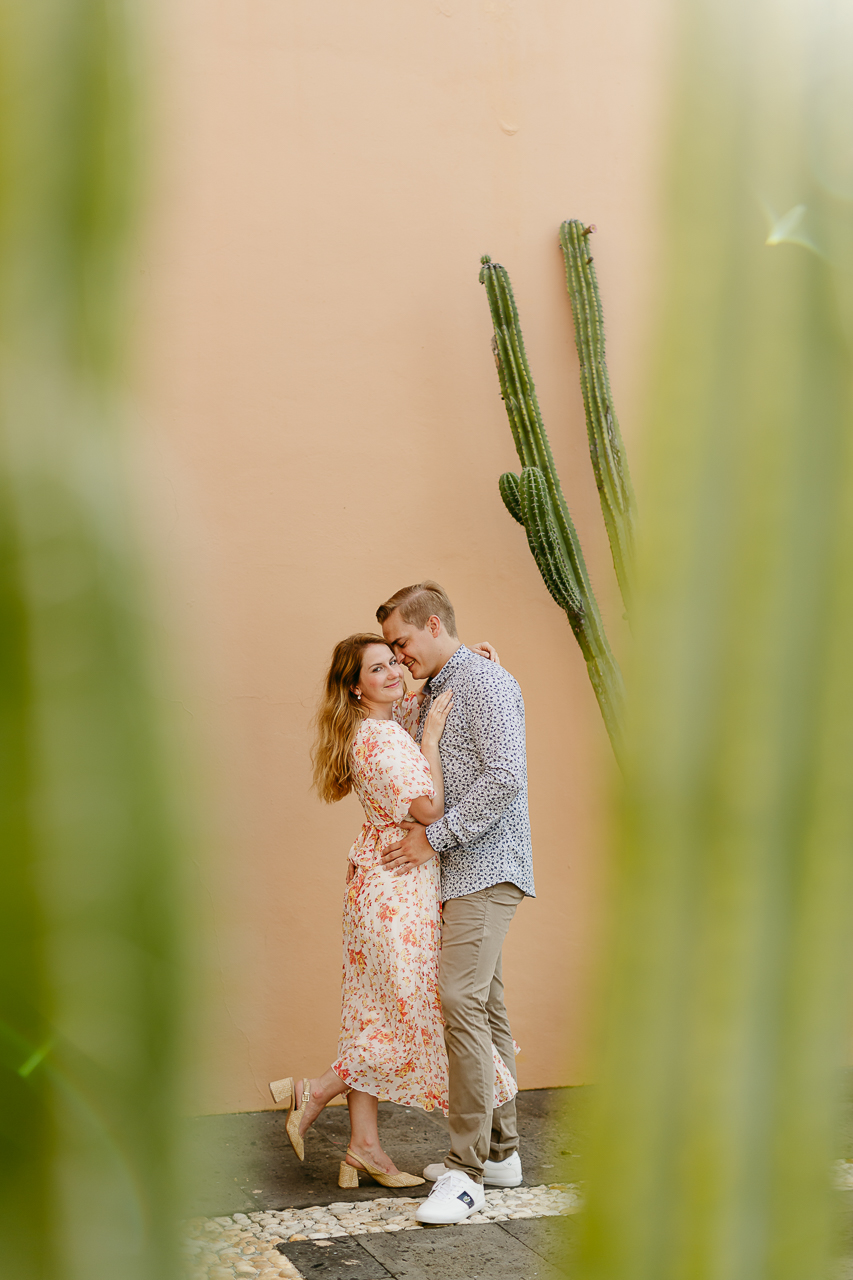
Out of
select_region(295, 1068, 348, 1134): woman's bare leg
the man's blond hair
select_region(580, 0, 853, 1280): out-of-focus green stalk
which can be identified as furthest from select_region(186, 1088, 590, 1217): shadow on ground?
the man's blond hair

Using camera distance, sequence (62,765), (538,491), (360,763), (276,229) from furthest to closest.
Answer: (276,229), (538,491), (360,763), (62,765)

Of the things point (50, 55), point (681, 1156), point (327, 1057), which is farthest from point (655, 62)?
point (327, 1057)

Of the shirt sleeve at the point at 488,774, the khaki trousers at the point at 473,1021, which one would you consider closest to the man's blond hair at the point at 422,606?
the shirt sleeve at the point at 488,774

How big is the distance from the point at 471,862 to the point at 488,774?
0.28m

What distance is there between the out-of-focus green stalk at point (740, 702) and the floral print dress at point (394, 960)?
3.28 m

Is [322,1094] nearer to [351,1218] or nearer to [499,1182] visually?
[351,1218]

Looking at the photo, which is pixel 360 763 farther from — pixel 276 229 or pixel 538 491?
pixel 276 229

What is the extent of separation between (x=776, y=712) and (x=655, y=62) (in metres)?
0.15

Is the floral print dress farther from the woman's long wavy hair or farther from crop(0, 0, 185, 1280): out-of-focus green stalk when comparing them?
crop(0, 0, 185, 1280): out-of-focus green stalk

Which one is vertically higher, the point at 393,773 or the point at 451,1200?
the point at 393,773

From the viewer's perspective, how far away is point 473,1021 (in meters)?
3.46

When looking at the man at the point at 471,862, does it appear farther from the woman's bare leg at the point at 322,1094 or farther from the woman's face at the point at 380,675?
the woman's bare leg at the point at 322,1094

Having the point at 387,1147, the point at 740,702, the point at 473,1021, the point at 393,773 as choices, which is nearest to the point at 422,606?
the point at 393,773

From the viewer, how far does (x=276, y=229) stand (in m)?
4.53
